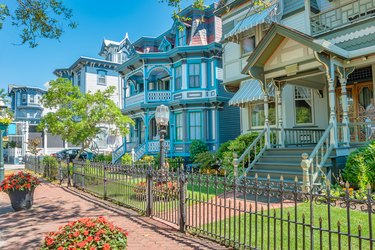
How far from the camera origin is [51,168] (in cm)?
1684

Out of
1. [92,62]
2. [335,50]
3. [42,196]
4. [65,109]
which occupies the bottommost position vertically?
[42,196]

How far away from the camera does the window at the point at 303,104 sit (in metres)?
14.0

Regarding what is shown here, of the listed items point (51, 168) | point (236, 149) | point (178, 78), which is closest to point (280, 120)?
point (236, 149)

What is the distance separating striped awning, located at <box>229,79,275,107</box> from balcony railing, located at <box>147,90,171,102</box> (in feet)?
27.0

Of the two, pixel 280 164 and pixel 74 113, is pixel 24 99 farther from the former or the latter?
pixel 280 164

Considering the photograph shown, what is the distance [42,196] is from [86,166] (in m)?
1.98

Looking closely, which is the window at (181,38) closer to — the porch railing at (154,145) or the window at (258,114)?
the porch railing at (154,145)

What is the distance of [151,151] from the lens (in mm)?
22688

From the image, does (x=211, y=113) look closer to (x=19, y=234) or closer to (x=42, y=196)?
(x=42, y=196)

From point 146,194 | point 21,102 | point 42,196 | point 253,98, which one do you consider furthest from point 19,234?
point 21,102

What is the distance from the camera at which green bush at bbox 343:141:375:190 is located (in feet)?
27.5

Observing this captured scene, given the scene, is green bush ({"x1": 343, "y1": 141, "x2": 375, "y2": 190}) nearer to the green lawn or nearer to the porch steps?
the porch steps

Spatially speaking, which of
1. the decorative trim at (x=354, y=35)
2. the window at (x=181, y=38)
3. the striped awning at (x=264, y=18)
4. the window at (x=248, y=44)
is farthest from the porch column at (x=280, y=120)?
the window at (x=181, y=38)

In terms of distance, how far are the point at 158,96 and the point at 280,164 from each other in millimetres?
14774
